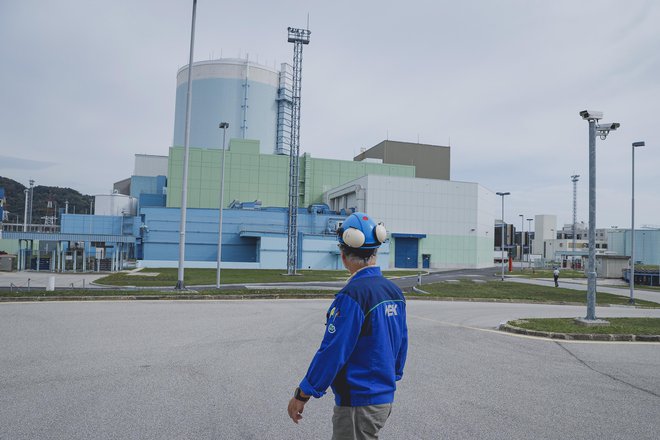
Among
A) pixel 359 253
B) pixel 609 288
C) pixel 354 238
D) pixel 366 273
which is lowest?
pixel 609 288

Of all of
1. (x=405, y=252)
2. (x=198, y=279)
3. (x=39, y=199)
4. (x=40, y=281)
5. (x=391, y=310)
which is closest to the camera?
(x=391, y=310)

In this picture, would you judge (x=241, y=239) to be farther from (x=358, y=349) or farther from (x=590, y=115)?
(x=358, y=349)

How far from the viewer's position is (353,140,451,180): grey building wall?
82688 mm

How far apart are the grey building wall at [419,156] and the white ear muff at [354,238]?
79.8 m

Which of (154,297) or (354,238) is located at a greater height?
(354,238)

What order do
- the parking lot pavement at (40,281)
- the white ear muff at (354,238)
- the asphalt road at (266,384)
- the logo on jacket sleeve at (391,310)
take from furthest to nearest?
the parking lot pavement at (40,281) < the asphalt road at (266,384) < the white ear muff at (354,238) < the logo on jacket sleeve at (391,310)

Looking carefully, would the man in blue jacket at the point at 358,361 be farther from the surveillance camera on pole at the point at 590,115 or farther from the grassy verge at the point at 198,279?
the grassy verge at the point at 198,279

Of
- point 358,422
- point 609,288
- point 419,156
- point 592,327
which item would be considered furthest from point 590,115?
point 419,156

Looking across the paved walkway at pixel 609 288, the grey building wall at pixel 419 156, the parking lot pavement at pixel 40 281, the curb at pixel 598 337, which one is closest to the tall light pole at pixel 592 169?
the curb at pixel 598 337

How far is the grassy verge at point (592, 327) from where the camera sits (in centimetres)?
1136

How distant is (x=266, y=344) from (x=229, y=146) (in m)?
64.3

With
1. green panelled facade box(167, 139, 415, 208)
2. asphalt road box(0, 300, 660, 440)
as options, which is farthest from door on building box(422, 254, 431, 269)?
asphalt road box(0, 300, 660, 440)

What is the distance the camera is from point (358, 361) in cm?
301

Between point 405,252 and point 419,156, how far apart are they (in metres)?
27.7
